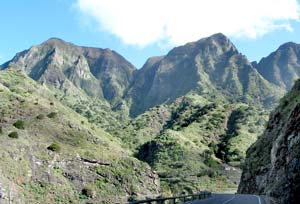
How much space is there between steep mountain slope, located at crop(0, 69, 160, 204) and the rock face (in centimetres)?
2173

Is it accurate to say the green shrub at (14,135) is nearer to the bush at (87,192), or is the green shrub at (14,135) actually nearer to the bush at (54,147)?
the bush at (54,147)

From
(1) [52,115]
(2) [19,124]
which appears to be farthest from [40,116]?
(2) [19,124]

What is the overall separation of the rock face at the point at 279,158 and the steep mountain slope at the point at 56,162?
21727mm

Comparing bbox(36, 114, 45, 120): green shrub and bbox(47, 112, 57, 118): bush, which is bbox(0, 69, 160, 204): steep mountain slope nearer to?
bbox(47, 112, 57, 118): bush

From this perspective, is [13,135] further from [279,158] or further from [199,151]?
[199,151]

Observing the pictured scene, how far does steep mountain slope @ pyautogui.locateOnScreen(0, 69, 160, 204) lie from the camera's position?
63.8 m

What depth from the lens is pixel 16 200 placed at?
5716 centimetres

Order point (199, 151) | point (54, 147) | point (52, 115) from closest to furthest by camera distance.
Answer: point (54, 147)
point (52, 115)
point (199, 151)

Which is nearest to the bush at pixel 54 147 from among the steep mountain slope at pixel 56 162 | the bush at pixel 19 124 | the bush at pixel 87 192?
the steep mountain slope at pixel 56 162

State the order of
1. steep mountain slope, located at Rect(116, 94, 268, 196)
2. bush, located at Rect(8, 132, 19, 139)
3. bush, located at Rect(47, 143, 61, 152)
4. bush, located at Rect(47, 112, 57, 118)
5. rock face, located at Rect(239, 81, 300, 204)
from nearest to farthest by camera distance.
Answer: rock face, located at Rect(239, 81, 300, 204) < bush, located at Rect(8, 132, 19, 139) < bush, located at Rect(47, 143, 61, 152) < bush, located at Rect(47, 112, 57, 118) < steep mountain slope, located at Rect(116, 94, 268, 196)

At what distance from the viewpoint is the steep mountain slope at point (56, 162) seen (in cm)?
6378

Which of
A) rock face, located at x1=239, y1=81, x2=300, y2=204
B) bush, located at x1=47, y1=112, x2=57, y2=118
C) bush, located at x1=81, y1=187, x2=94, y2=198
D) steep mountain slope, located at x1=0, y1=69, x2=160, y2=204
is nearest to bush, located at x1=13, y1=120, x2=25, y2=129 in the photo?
steep mountain slope, located at x1=0, y1=69, x2=160, y2=204

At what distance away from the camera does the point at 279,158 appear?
1451 inches

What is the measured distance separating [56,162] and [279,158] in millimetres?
44269
